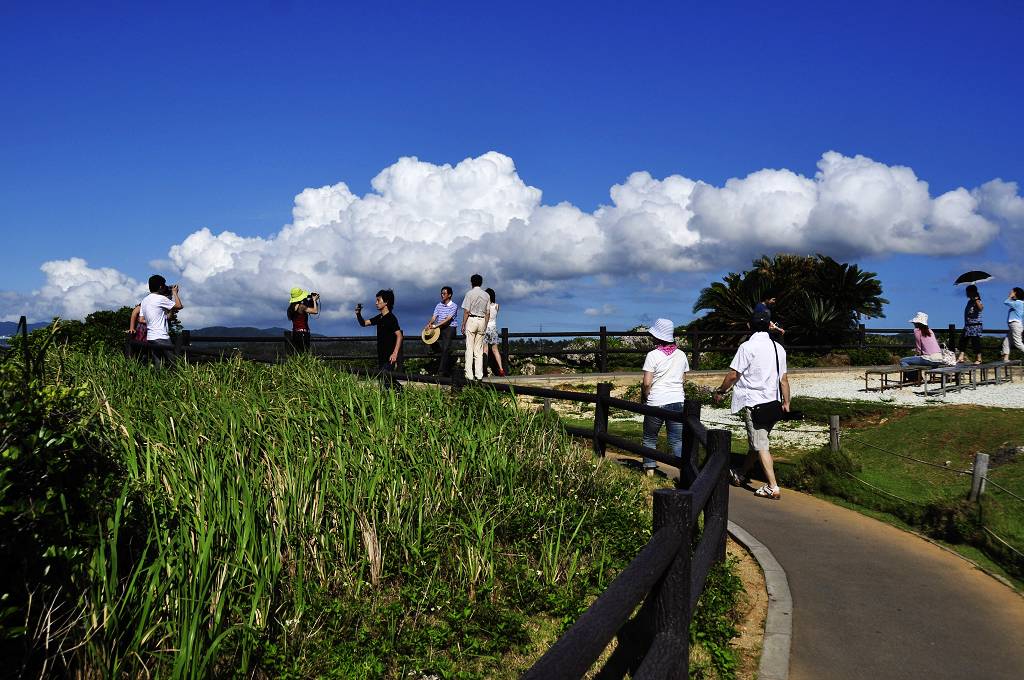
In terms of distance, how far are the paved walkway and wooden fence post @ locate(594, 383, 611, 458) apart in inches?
69.9

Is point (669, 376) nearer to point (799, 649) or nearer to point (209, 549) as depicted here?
point (799, 649)

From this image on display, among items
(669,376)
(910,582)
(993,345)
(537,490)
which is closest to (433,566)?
(537,490)

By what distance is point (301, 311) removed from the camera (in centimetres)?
1537

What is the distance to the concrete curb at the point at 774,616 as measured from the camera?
4809 mm

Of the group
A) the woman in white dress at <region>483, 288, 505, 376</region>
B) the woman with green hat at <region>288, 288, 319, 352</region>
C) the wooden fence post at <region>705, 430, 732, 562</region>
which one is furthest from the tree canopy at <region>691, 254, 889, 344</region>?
the wooden fence post at <region>705, 430, 732, 562</region>

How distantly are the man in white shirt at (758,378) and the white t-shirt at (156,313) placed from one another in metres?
9.44

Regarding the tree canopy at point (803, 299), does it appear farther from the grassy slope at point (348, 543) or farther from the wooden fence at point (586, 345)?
the grassy slope at point (348, 543)

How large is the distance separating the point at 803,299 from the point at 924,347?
1105 centimetres

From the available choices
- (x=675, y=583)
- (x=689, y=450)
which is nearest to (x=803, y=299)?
(x=689, y=450)

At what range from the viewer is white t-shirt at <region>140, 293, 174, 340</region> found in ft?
46.1

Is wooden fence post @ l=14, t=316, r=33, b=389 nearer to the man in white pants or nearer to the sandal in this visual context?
the sandal

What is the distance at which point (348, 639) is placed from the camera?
461 centimetres

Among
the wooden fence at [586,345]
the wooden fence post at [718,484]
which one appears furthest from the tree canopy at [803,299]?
the wooden fence post at [718,484]

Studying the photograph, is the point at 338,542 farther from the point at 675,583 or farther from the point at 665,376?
the point at 665,376
